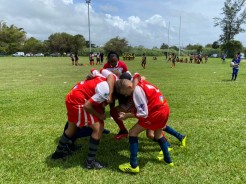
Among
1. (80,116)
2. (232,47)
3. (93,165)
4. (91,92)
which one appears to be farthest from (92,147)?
(232,47)

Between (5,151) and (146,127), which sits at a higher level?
(146,127)

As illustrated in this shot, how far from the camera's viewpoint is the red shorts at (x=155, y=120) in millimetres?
4562

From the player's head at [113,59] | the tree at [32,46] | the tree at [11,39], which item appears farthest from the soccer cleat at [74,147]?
the tree at [32,46]

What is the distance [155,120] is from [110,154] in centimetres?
Answer: 138

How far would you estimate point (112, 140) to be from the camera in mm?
6219

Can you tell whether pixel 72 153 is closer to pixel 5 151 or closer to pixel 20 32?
pixel 5 151

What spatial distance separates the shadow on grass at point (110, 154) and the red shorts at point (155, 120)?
2.71ft

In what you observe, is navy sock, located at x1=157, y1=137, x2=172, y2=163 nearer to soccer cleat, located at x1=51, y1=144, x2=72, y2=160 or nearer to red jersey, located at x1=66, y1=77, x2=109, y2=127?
red jersey, located at x1=66, y1=77, x2=109, y2=127

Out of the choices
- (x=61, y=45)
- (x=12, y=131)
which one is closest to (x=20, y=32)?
(x=61, y=45)

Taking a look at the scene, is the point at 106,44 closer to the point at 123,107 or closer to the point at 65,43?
the point at 65,43

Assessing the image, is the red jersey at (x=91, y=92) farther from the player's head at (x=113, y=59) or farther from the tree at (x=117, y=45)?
the tree at (x=117, y=45)

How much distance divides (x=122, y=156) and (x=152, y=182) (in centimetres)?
111

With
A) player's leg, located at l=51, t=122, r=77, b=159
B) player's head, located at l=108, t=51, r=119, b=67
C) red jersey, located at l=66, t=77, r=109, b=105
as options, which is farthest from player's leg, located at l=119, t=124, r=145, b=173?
player's head, located at l=108, t=51, r=119, b=67

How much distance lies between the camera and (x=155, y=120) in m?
4.58
